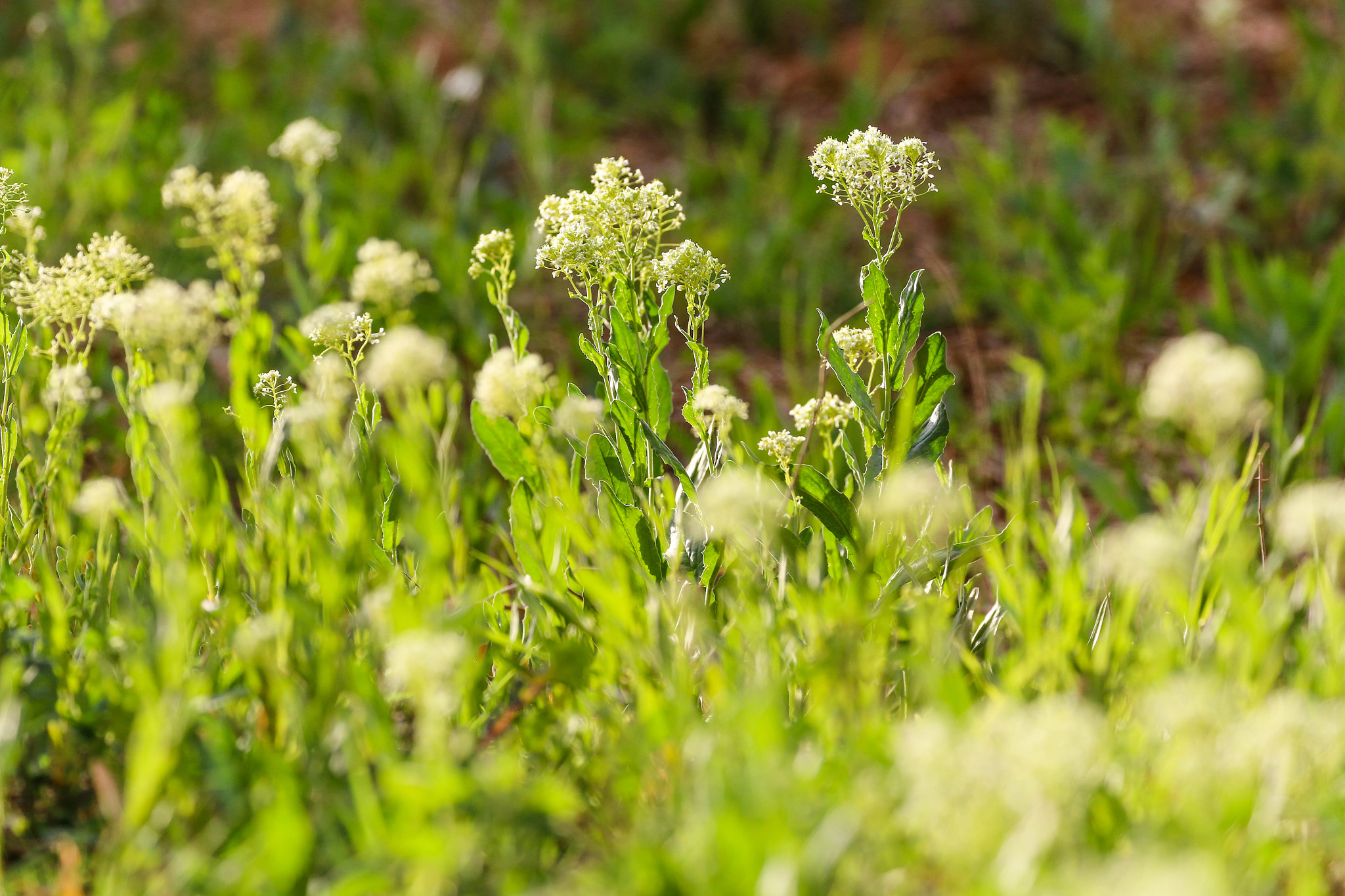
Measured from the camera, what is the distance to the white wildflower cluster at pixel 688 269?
4.35 feet

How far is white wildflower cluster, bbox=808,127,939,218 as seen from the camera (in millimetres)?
1276

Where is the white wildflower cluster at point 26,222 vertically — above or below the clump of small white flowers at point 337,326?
above

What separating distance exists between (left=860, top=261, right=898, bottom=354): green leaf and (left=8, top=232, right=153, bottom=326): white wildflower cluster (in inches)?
33.2

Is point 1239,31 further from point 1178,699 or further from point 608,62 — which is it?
point 1178,699

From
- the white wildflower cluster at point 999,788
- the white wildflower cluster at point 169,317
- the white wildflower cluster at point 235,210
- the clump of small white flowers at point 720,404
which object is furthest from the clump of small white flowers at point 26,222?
the white wildflower cluster at point 999,788

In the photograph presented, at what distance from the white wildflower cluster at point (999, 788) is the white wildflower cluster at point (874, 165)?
25.9 inches

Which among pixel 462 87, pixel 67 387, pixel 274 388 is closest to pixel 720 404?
pixel 274 388

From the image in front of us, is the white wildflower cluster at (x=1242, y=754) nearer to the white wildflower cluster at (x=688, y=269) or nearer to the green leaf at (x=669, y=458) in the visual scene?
the green leaf at (x=669, y=458)

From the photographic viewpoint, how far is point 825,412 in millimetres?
1439

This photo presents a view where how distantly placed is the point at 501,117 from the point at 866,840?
111 inches

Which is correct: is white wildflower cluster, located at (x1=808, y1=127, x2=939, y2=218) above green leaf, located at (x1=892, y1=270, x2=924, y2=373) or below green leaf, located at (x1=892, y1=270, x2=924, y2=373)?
above

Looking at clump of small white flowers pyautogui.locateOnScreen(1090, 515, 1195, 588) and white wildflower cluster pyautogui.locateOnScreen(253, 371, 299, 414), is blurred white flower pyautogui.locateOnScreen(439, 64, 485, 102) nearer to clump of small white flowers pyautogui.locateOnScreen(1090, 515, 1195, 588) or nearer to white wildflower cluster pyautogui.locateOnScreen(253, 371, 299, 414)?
white wildflower cluster pyautogui.locateOnScreen(253, 371, 299, 414)

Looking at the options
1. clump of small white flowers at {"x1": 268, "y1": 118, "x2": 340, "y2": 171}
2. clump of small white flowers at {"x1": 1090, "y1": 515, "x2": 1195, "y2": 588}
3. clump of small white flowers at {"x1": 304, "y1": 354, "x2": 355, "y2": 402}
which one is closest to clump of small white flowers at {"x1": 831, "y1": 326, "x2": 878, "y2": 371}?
clump of small white flowers at {"x1": 1090, "y1": 515, "x2": 1195, "y2": 588}

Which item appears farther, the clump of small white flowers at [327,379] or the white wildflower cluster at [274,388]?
the white wildflower cluster at [274,388]
